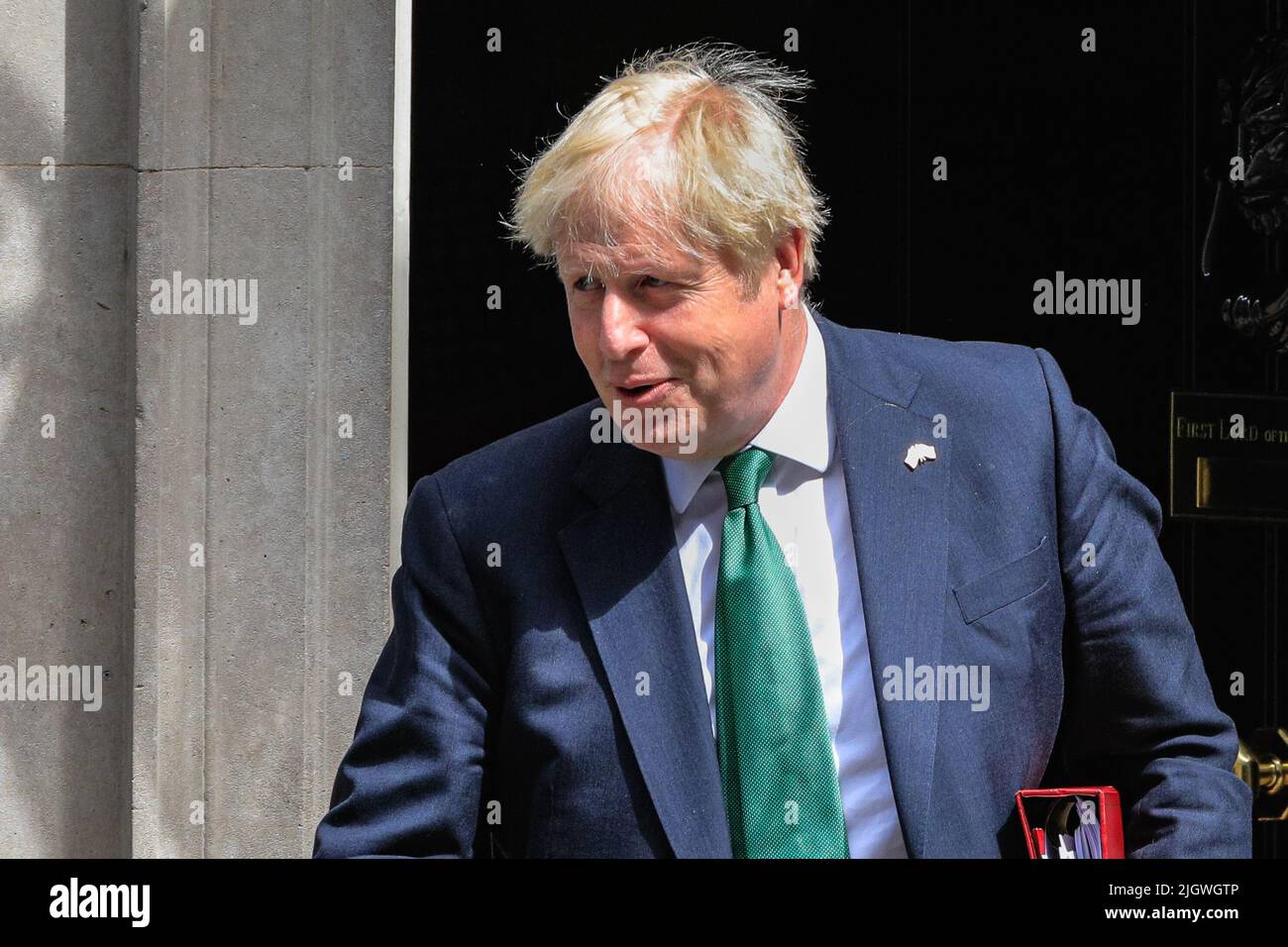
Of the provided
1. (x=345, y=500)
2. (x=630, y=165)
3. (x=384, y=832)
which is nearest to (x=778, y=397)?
(x=630, y=165)

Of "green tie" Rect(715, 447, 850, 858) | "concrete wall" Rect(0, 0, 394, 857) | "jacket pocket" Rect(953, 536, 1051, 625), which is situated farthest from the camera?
"concrete wall" Rect(0, 0, 394, 857)

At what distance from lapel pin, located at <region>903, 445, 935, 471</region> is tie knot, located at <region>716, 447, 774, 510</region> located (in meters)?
0.24

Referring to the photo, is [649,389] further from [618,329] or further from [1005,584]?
[1005,584]

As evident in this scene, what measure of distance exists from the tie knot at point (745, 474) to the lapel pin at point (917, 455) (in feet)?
0.80

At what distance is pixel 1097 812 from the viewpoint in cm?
255

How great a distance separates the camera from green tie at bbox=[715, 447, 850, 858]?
254 cm

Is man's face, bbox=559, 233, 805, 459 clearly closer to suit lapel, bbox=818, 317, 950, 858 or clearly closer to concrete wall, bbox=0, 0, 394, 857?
suit lapel, bbox=818, 317, 950, 858

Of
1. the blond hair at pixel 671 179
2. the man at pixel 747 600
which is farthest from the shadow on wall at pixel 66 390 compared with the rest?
the blond hair at pixel 671 179

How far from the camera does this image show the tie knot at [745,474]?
2695mm

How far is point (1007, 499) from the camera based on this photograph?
8.88 feet

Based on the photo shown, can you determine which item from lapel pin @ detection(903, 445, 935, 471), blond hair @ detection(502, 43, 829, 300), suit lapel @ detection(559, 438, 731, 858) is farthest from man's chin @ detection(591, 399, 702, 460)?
lapel pin @ detection(903, 445, 935, 471)

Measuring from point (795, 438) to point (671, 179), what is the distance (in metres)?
0.50

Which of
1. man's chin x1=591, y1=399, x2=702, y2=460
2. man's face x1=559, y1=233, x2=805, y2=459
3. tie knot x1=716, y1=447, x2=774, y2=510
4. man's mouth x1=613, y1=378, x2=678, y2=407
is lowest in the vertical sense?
tie knot x1=716, y1=447, x2=774, y2=510

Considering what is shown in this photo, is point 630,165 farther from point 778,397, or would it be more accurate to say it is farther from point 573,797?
point 573,797
